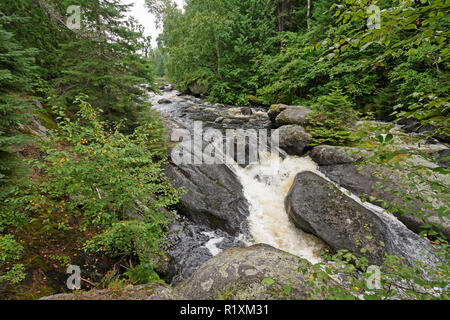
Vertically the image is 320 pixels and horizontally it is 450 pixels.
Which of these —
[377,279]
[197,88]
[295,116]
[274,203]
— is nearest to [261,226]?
[274,203]

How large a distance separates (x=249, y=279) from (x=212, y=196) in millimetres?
3959

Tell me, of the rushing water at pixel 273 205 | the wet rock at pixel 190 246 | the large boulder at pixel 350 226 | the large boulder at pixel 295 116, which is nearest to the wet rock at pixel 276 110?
the large boulder at pixel 295 116

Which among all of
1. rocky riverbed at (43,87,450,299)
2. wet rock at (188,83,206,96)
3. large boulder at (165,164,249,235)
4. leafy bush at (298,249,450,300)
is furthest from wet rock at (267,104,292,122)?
wet rock at (188,83,206,96)

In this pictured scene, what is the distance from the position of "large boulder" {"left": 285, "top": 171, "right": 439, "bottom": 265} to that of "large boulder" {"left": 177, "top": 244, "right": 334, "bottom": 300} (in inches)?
95.2

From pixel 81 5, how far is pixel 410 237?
12.1 m

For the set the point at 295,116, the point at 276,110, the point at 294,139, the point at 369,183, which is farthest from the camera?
the point at 276,110

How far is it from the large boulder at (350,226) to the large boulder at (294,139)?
3.16 meters

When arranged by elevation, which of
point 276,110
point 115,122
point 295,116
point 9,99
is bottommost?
point 115,122

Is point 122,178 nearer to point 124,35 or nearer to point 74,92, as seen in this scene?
point 74,92

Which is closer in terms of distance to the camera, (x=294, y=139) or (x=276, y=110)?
(x=294, y=139)

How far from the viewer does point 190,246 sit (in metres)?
5.11

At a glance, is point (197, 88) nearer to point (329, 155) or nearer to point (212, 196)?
point (329, 155)

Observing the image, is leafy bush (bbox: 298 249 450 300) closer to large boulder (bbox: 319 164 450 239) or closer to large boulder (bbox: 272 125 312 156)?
large boulder (bbox: 319 164 450 239)
